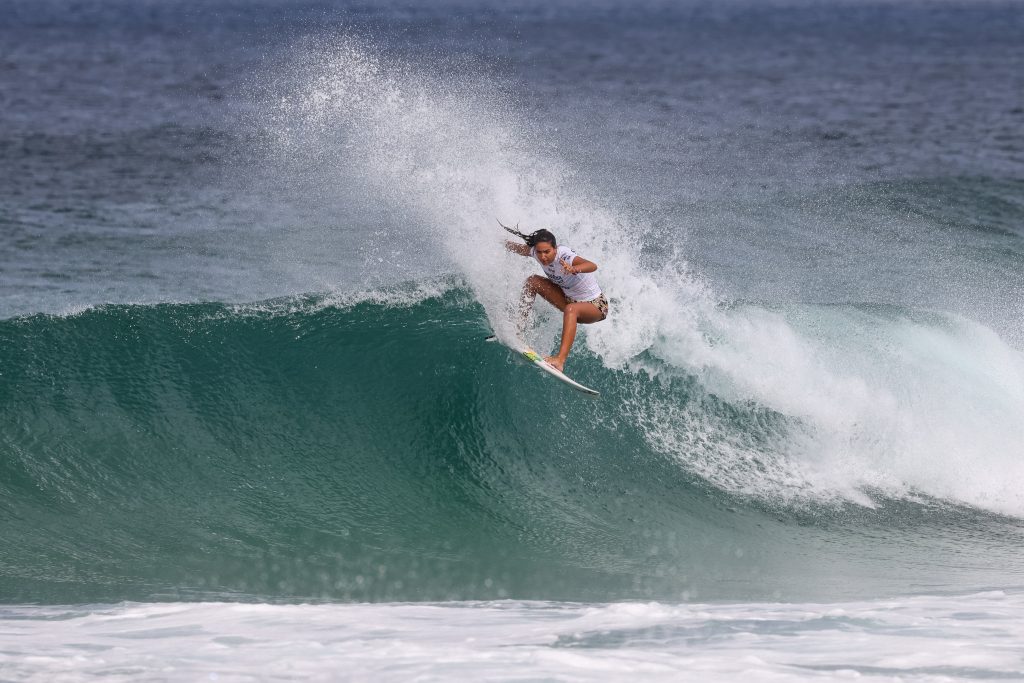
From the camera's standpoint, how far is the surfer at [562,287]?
9.82 meters

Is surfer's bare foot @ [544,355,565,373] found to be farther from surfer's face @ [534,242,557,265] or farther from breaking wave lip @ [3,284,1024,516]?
breaking wave lip @ [3,284,1024,516]

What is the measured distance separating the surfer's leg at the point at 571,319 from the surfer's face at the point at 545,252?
1.59 ft

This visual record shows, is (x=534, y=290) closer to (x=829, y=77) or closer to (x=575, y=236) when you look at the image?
(x=575, y=236)

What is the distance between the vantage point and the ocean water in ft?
24.1

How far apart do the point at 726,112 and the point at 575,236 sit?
30.0m

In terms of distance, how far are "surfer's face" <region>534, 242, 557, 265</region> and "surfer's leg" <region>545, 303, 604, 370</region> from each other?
0.48 m

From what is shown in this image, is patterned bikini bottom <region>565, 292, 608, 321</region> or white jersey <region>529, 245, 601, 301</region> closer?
white jersey <region>529, 245, 601, 301</region>

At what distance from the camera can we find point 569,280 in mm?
10195

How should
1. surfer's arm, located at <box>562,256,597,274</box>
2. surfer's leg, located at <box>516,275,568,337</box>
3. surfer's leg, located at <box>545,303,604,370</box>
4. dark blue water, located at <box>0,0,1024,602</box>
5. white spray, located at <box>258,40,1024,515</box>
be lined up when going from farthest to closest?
white spray, located at <box>258,40,1024,515</box>, surfer's leg, located at <box>516,275,568,337</box>, surfer's leg, located at <box>545,303,604,370</box>, surfer's arm, located at <box>562,256,597,274</box>, dark blue water, located at <box>0,0,1024,602</box>

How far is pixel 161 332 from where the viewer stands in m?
11.8

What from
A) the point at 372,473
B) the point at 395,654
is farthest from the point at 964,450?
the point at 395,654

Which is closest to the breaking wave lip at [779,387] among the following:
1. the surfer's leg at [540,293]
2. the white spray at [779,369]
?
the white spray at [779,369]

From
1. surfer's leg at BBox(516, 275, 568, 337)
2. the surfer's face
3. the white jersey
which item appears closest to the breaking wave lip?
surfer's leg at BBox(516, 275, 568, 337)

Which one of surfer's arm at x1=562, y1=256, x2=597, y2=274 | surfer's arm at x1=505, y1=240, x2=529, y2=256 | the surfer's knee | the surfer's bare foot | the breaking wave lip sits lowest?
the breaking wave lip
